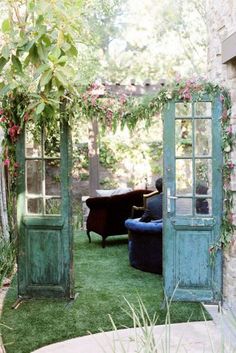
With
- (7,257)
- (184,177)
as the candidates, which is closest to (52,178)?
(184,177)

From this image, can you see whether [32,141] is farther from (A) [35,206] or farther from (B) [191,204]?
(B) [191,204]

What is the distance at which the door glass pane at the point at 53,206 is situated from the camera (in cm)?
528

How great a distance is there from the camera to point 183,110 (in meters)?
5.23

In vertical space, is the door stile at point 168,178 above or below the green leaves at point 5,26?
below

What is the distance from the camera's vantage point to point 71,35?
3383mm

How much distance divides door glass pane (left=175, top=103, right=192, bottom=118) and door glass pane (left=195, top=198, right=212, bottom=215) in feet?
2.85

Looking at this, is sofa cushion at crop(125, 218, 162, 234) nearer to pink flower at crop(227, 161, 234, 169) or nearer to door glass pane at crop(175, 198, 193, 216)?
door glass pane at crop(175, 198, 193, 216)

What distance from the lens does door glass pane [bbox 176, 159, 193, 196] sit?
5.18 meters

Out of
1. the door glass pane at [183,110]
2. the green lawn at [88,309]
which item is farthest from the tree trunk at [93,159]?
the door glass pane at [183,110]

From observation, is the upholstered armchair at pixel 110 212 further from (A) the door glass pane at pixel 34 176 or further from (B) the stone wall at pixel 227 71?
(B) the stone wall at pixel 227 71

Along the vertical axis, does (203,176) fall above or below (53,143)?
below

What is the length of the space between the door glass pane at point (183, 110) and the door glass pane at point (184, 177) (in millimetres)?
461

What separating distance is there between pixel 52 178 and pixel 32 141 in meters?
0.44

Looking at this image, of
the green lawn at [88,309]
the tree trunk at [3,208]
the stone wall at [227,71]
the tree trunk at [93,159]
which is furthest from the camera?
the tree trunk at [93,159]
